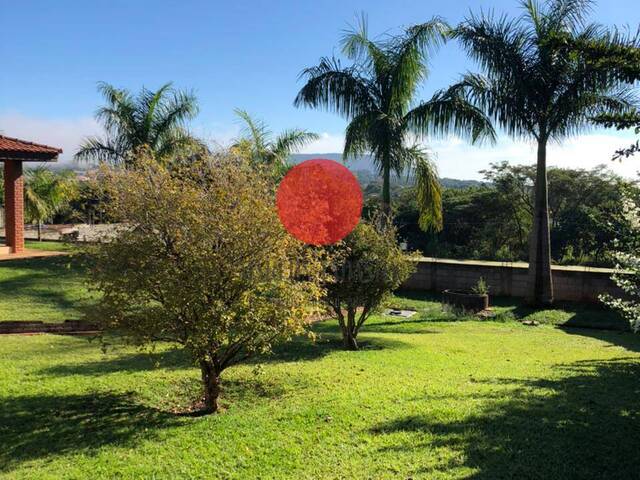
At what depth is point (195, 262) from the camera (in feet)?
16.2

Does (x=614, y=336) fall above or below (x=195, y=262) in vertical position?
below

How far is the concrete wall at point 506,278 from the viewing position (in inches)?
575

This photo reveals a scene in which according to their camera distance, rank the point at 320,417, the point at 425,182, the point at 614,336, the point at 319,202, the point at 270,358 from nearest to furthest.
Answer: the point at 320,417 → the point at 270,358 → the point at 319,202 → the point at 614,336 → the point at 425,182

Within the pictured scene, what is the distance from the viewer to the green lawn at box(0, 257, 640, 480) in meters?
3.94

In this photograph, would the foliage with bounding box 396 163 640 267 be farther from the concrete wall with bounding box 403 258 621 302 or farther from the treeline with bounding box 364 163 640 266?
the concrete wall with bounding box 403 258 621 302

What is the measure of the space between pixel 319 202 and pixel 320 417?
22.5 ft

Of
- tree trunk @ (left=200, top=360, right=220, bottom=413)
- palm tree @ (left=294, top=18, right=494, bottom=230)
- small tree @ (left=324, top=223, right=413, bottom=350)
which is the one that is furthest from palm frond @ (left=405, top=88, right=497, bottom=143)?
tree trunk @ (left=200, top=360, right=220, bottom=413)

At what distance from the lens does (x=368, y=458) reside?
405 cm

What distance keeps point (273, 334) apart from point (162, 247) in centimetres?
137

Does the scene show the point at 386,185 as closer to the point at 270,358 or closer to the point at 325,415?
the point at 270,358

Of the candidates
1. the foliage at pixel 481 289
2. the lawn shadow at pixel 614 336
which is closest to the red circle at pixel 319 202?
the foliage at pixel 481 289

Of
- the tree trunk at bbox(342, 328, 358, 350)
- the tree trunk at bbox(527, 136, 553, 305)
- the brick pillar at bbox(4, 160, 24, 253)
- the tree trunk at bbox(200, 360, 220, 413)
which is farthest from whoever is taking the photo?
the brick pillar at bbox(4, 160, 24, 253)

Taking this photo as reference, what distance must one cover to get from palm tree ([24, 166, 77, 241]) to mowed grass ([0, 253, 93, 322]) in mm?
5567

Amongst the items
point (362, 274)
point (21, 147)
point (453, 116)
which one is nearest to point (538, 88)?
point (453, 116)
